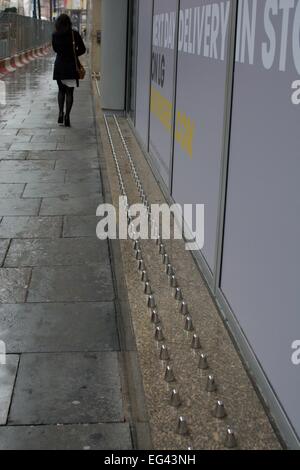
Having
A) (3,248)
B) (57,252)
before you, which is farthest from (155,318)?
(3,248)

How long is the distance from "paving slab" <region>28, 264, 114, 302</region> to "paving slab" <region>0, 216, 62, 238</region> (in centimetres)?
79

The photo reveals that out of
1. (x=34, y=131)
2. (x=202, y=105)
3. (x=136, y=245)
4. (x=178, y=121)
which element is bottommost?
(x=34, y=131)

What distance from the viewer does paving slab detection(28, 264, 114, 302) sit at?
161 inches

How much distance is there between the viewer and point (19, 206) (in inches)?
241

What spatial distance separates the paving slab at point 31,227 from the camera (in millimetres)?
5291

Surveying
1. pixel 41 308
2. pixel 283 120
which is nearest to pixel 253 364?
pixel 283 120

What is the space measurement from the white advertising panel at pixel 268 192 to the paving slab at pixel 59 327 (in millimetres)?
790

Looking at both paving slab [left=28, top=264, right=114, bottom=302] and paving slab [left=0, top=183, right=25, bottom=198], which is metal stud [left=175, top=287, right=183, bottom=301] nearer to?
paving slab [left=28, top=264, right=114, bottom=302]

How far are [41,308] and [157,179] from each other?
2.68 meters

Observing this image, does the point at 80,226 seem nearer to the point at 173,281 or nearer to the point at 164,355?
the point at 173,281

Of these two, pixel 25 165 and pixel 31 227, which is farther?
pixel 25 165

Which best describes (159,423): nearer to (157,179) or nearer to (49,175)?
(157,179)

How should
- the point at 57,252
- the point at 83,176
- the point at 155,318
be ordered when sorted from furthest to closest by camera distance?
the point at 83,176, the point at 57,252, the point at 155,318

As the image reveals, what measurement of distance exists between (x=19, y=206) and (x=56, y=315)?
248cm
